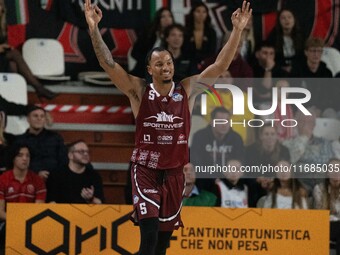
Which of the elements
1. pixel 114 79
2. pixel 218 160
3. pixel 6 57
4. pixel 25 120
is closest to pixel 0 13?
pixel 6 57

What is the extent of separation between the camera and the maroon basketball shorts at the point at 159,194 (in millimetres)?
8828

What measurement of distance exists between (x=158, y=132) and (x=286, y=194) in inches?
131

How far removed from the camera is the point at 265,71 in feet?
42.7

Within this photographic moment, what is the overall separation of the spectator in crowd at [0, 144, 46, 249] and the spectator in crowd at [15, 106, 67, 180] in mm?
468

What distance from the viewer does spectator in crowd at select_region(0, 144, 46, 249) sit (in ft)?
38.3

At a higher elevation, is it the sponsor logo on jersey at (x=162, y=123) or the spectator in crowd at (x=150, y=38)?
the spectator in crowd at (x=150, y=38)

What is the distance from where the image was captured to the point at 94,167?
13.1 m

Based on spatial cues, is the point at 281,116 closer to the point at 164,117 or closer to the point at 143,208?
the point at 164,117

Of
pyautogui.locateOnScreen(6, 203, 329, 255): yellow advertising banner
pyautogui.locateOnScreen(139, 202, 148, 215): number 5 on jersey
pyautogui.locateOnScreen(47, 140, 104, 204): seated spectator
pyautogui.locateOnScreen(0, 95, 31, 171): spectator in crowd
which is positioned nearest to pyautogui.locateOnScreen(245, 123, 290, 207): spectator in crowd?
pyautogui.locateOnScreen(6, 203, 329, 255): yellow advertising banner

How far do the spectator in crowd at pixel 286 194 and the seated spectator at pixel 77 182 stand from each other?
195 cm

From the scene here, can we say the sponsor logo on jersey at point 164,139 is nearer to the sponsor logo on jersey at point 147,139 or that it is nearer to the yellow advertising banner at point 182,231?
the sponsor logo on jersey at point 147,139

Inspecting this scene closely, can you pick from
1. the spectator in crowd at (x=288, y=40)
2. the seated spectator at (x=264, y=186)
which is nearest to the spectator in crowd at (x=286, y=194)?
the seated spectator at (x=264, y=186)

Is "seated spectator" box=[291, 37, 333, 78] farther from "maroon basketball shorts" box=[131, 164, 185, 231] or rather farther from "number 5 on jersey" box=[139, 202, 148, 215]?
"number 5 on jersey" box=[139, 202, 148, 215]

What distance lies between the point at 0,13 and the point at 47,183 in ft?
7.99
